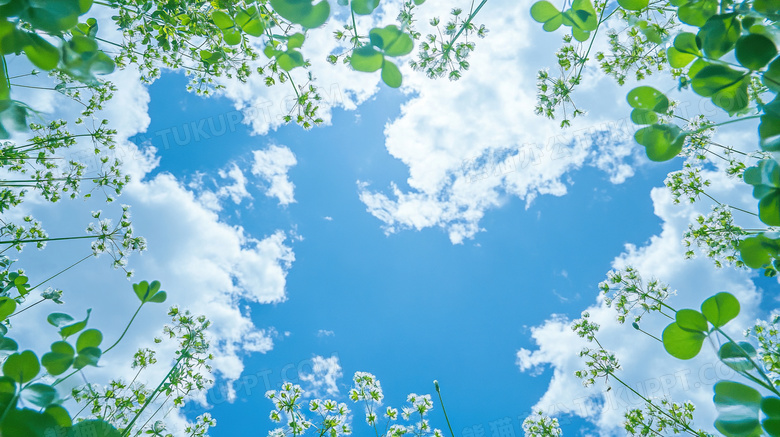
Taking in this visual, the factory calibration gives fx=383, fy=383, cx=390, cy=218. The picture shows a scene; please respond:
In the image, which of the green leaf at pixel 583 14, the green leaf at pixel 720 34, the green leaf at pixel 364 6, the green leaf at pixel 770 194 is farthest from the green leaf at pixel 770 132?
the green leaf at pixel 364 6

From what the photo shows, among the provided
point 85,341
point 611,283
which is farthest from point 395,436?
point 85,341

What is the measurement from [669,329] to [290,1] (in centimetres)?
120

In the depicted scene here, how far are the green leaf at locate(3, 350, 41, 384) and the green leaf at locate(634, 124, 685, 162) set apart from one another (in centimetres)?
163

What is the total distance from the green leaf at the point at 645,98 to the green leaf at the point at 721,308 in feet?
1.76

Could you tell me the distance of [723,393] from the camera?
809 millimetres

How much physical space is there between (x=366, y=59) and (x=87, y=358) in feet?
3.41

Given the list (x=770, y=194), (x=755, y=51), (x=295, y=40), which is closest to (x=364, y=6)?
(x=295, y=40)

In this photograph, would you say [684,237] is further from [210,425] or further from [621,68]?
[210,425]

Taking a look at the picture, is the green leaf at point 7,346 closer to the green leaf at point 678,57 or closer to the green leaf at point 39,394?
the green leaf at point 39,394

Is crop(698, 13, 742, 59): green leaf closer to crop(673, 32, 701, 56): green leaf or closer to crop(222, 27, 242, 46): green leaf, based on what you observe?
crop(673, 32, 701, 56): green leaf

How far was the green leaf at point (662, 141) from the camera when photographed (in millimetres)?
1066

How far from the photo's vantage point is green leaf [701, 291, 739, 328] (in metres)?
0.88

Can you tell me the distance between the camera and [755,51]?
83 centimetres

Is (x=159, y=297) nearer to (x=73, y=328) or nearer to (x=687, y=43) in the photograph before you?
(x=73, y=328)
